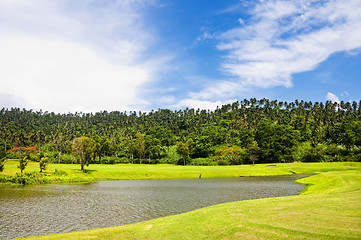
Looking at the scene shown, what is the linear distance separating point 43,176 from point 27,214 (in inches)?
1627

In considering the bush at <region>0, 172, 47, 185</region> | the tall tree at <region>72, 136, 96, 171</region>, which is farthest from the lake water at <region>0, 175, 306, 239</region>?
the tall tree at <region>72, 136, 96, 171</region>

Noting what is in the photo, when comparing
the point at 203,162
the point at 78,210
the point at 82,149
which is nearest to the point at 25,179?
the point at 82,149

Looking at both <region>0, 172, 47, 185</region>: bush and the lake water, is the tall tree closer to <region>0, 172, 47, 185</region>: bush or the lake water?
<region>0, 172, 47, 185</region>: bush

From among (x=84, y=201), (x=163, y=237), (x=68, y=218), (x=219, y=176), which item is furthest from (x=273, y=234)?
(x=219, y=176)

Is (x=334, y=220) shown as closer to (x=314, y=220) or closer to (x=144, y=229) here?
(x=314, y=220)

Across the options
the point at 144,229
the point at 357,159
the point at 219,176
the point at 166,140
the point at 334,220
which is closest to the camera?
the point at 334,220

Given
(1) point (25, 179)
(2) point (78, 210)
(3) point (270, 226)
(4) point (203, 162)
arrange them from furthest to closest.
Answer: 1. (4) point (203, 162)
2. (1) point (25, 179)
3. (2) point (78, 210)
4. (3) point (270, 226)

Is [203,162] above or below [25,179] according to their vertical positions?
below

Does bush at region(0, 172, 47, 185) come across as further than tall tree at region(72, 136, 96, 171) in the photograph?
No

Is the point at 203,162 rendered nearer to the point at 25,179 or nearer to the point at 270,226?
the point at 25,179

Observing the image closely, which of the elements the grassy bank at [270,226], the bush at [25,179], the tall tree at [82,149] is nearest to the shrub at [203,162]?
the tall tree at [82,149]

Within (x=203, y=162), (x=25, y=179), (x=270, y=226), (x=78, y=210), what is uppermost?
(x=270, y=226)

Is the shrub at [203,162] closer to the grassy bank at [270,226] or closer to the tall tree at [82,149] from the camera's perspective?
the tall tree at [82,149]

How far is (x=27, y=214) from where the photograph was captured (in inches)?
1190
